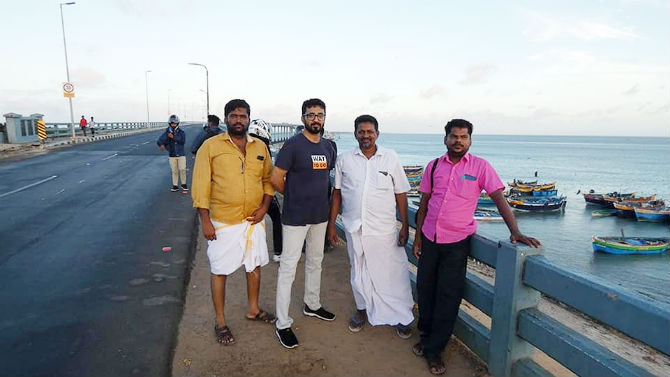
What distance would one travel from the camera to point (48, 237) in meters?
6.80

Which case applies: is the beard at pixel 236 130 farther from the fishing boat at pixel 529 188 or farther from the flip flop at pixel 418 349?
the fishing boat at pixel 529 188

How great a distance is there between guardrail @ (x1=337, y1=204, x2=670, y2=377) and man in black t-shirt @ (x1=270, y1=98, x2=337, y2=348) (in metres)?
1.42

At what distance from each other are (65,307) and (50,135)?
33938mm

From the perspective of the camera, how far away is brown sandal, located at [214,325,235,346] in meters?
3.46

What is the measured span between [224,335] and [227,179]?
1.35 meters

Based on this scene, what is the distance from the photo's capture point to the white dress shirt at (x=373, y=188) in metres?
3.59

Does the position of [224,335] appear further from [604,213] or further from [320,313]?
[604,213]

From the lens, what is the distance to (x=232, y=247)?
363 cm

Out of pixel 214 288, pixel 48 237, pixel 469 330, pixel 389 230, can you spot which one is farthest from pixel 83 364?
pixel 48 237

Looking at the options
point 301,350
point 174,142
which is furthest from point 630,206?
point 301,350

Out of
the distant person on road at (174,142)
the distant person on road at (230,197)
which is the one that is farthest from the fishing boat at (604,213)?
the distant person on road at (230,197)

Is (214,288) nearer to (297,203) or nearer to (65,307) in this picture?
(297,203)

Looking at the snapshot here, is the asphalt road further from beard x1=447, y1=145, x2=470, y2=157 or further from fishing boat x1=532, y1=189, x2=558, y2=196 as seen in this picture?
fishing boat x1=532, y1=189, x2=558, y2=196

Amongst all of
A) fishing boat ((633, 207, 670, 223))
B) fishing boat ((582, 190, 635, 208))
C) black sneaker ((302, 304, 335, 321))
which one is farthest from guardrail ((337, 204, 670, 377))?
fishing boat ((582, 190, 635, 208))
